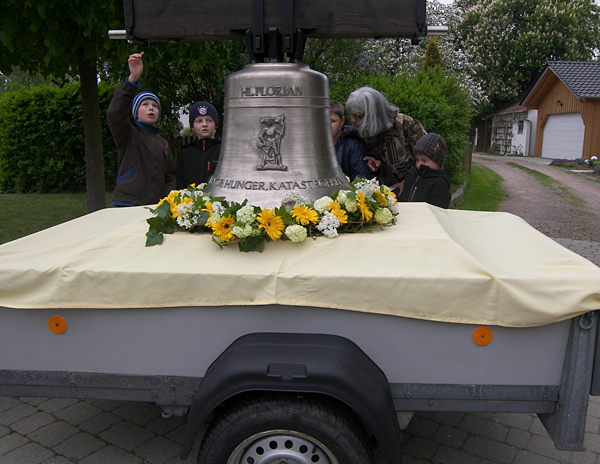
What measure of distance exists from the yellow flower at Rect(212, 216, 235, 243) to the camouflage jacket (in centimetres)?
214

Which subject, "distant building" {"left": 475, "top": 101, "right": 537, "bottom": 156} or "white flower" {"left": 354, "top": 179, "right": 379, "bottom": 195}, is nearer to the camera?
"white flower" {"left": 354, "top": 179, "right": 379, "bottom": 195}

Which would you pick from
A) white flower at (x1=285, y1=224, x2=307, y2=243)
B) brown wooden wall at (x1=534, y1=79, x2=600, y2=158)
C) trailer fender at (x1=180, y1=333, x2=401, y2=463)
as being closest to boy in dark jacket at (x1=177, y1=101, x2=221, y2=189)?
white flower at (x1=285, y1=224, x2=307, y2=243)

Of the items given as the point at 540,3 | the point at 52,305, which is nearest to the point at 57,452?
the point at 52,305

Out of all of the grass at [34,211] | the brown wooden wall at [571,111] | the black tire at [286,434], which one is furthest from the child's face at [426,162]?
the brown wooden wall at [571,111]

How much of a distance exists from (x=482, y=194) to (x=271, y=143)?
11.1 meters

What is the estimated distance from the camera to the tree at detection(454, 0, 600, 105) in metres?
38.8

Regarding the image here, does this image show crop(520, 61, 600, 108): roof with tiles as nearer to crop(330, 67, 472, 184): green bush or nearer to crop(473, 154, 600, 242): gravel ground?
crop(473, 154, 600, 242): gravel ground

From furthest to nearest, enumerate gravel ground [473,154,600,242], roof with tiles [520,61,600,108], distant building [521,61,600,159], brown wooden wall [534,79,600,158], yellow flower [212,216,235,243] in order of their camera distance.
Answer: roof with tiles [520,61,600,108] → distant building [521,61,600,159] → brown wooden wall [534,79,600,158] → gravel ground [473,154,600,242] → yellow flower [212,216,235,243]

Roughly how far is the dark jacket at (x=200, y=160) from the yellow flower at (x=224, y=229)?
2082 mm

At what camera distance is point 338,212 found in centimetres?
253

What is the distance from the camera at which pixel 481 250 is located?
104 inches

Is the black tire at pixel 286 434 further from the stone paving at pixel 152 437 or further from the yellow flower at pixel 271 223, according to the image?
the stone paving at pixel 152 437

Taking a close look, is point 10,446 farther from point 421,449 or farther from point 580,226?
point 580,226

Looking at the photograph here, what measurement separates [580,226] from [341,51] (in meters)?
6.37
